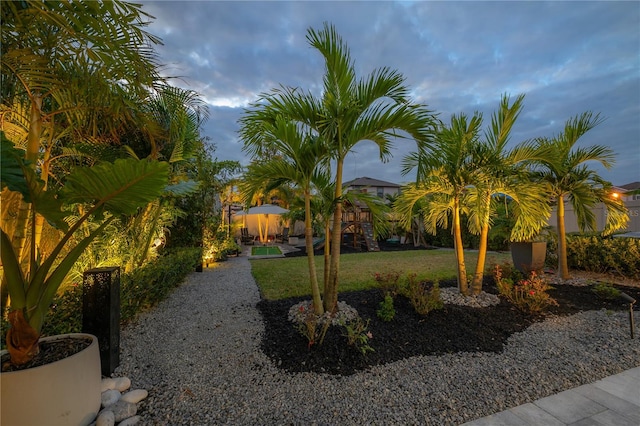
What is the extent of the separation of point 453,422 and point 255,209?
43.4 feet

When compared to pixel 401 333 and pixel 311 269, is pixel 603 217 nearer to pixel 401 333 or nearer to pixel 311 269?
pixel 401 333

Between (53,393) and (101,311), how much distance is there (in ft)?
3.46

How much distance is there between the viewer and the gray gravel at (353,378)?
7.12 feet

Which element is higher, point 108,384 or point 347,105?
point 347,105

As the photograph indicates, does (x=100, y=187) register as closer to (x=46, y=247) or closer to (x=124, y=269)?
(x=46, y=247)

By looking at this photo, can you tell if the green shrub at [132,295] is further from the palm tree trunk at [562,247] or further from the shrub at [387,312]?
the palm tree trunk at [562,247]

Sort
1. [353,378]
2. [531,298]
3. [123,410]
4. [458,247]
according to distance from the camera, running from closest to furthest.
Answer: [123,410] < [353,378] < [531,298] < [458,247]

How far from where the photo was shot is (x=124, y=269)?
5031 millimetres

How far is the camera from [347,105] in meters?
3.42

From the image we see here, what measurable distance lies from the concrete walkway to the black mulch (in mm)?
861

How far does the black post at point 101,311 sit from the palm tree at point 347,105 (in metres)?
2.53

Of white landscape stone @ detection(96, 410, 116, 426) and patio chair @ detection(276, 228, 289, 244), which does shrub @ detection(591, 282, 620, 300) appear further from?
patio chair @ detection(276, 228, 289, 244)

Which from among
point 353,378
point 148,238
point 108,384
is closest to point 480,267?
point 353,378

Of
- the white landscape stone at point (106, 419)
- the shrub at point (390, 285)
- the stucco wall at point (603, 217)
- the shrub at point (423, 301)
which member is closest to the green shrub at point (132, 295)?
the white landscape stone at point (106, 419)
